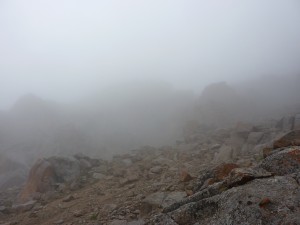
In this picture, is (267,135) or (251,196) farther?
(267,135)

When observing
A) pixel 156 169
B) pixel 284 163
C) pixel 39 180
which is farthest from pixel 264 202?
pixel 39 180

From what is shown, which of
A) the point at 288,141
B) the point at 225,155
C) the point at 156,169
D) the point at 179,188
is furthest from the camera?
the point at 225,155

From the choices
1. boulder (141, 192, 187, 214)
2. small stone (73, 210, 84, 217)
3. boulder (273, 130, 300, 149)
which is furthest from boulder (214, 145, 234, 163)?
small stone (73, 210, 84, 217)

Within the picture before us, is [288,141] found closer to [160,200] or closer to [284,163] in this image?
[284,163]

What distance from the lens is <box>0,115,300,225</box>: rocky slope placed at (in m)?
5.94

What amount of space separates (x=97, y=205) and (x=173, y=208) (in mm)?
6951

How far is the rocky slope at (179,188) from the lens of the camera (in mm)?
5939

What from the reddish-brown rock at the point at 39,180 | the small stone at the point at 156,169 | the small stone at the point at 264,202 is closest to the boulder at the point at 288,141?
the small stone at the point at 264,202

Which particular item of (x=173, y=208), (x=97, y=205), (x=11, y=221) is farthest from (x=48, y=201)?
(x=173, y=208)

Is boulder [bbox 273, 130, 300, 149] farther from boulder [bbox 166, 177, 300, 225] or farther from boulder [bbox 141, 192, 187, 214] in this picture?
boulder [bbox 141, 192, 187, 214]

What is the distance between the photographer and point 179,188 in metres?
11.9

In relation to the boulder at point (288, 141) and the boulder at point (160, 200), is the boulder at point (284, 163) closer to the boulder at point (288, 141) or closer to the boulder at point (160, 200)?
the boulder at point (288, 141)

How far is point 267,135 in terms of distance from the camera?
22.4 meters

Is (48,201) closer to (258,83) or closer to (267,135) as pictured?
(267,135)
